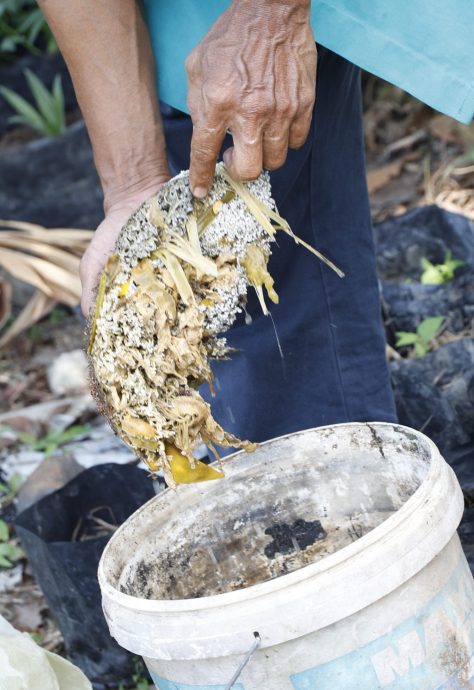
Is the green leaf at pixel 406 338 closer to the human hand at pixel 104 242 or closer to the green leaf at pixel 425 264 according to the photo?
the green leaf at pixel 425 264

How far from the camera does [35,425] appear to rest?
343 cm

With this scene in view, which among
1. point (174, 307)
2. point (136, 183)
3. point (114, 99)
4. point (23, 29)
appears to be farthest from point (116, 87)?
point (23, 29)

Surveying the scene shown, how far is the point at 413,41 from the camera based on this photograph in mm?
1721

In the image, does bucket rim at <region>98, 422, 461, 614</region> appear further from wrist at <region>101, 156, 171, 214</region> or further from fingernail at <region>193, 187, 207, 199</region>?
wrist at <region>101, 156, 171, 214</region>

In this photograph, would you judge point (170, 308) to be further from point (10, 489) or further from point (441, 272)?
point (441, 272)

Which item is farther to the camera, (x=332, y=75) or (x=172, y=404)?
(x=332, y=75)

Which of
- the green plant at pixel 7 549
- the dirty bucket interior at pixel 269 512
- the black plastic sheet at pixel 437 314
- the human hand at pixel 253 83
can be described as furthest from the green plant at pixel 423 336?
the human hand at pixel 253 83

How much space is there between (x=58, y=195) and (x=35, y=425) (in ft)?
4.91

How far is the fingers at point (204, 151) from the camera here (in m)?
1.63

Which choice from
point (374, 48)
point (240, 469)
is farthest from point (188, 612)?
point (374, 48)

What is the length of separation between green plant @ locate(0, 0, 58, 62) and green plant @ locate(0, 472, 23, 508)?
2.81 meters

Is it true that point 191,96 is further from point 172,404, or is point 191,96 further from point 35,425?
point 35,425

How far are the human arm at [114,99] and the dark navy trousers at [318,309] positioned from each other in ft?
0.35

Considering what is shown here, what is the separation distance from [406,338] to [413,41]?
1.46 metres
